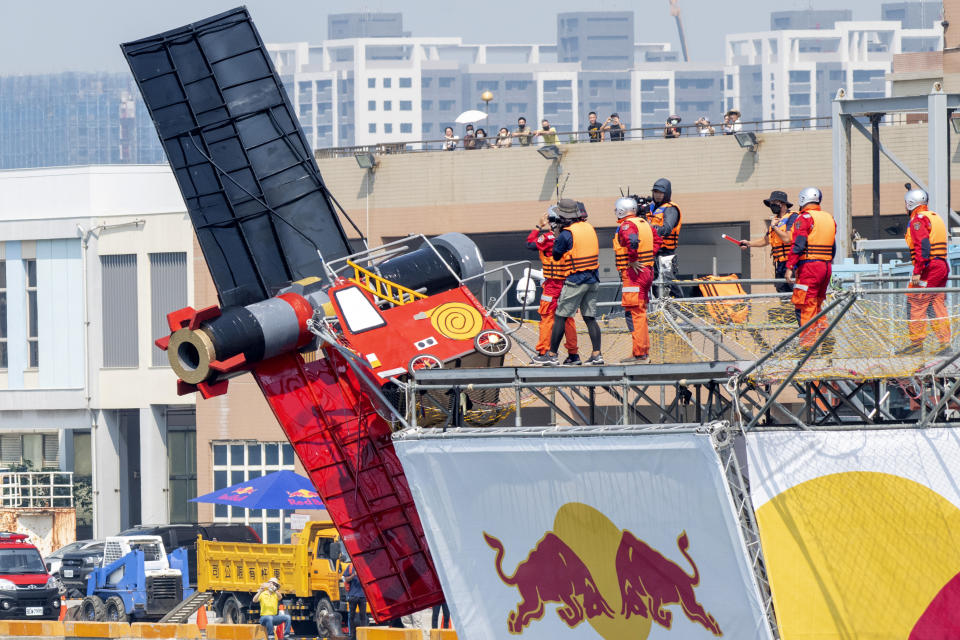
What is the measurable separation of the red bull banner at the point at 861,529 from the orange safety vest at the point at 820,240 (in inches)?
113

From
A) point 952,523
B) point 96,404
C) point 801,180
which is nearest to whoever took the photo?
point 952,523

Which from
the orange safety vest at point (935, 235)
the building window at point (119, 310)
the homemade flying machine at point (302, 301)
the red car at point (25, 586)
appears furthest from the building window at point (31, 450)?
the orange safety vest at point (935, 235)

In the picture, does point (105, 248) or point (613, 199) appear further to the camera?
point (105, 248)

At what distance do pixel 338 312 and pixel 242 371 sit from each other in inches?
66.7

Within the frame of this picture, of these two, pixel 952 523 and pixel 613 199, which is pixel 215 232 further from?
pixel 613 199

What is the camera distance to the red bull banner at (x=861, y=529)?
16594mm

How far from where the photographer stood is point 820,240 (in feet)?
61.9

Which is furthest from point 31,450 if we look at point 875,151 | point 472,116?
point 875,151

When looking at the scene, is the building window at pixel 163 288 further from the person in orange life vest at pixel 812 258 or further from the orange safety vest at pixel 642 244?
the person in orange life vest at pixel 812 258

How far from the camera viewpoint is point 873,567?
16.8 metres

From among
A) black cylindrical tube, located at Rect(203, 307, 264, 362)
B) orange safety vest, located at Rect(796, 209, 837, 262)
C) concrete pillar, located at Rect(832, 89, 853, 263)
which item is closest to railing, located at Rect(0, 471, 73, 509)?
concrete pillar, located at Rect(832, 89, 853, 263)

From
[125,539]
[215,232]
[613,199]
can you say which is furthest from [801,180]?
[215,232]

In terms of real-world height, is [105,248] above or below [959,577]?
above

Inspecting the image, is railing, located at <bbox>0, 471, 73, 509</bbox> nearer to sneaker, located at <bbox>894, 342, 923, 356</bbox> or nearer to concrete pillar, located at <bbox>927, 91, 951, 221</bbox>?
concrete pillar, located at <bbox>927, 91, 951, 221</bbox>
